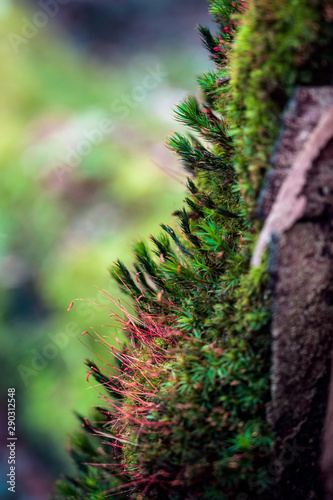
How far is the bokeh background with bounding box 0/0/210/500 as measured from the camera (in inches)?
109

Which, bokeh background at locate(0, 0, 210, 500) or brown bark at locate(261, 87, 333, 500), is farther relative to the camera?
bokeh background at locate(0, 0, 210, 500)

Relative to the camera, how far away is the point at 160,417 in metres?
0.81

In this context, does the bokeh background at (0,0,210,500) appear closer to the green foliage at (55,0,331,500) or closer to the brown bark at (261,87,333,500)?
the green foliage at (55,0,331,500)

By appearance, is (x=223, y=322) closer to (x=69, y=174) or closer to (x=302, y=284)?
(x=302, y=284)

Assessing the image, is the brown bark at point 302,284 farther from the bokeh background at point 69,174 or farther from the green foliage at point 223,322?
the bokeh background at point 69,174

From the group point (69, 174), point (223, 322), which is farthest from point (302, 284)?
point (69, 174)

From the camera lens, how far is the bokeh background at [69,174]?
2768mm

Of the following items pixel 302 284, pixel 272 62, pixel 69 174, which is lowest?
pixel 302 284

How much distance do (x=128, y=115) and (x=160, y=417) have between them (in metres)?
3.33

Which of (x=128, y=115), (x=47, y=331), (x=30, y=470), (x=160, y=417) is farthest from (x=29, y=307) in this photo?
(x=160, y=417)

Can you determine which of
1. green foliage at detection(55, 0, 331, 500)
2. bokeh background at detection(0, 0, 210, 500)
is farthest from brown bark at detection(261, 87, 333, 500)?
bokeh background at detection(0, 0, 210, 500)

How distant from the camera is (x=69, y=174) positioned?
337 centimetres

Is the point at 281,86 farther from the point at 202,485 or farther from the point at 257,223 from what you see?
the point at 202,485

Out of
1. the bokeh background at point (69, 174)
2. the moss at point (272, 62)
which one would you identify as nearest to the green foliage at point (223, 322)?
the moss at point (272, 62)
